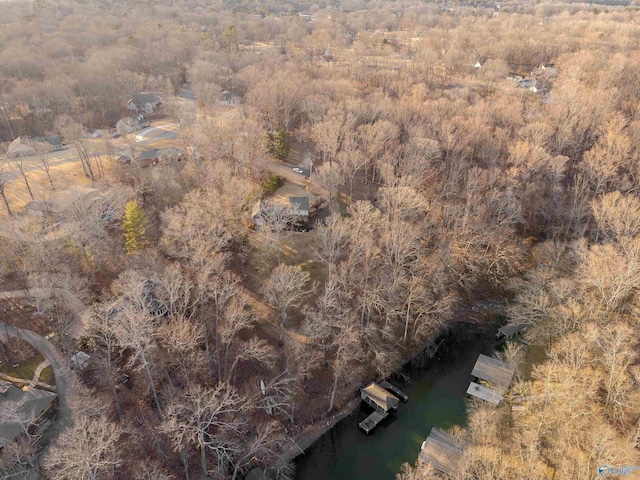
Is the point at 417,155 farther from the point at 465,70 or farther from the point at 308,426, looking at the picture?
the point at 465,70

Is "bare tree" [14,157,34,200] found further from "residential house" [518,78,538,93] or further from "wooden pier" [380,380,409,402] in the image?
"residential house" [518,78,538,93]

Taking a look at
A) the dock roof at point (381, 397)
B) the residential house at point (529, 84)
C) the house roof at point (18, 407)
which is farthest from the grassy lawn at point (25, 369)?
the residential house at point (529, 84)

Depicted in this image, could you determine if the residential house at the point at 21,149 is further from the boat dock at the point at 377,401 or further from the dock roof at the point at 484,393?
the dock roof at the point at 484,393

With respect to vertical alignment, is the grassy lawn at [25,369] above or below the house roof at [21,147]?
below

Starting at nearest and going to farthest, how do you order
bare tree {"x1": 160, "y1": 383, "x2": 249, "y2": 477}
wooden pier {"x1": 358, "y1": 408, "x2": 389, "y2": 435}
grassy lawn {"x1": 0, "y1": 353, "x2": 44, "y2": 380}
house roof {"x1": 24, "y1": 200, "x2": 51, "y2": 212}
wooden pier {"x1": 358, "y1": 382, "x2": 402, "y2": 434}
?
bare tree {"x1": 160, "y1": 383, "x2": 249, "y2": 477} < grassy lawn {"x1": 0, "y1": 353, "x2": 44, "y2": 380} < wooden pier {"x1": 358, "y1": 408, "x2": 389, "y2": 435} < wooden pier {"x1": 358, "y1": 382, "x2": 402, "y2": 434} < house roof {"x1": 24, "y1": 200, "x2": 51, "y2": 212}

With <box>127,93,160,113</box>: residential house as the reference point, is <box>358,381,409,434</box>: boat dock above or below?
below

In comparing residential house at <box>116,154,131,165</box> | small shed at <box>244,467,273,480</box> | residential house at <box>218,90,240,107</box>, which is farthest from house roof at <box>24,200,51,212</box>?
small shed at <box>244,467,273,480</box>
